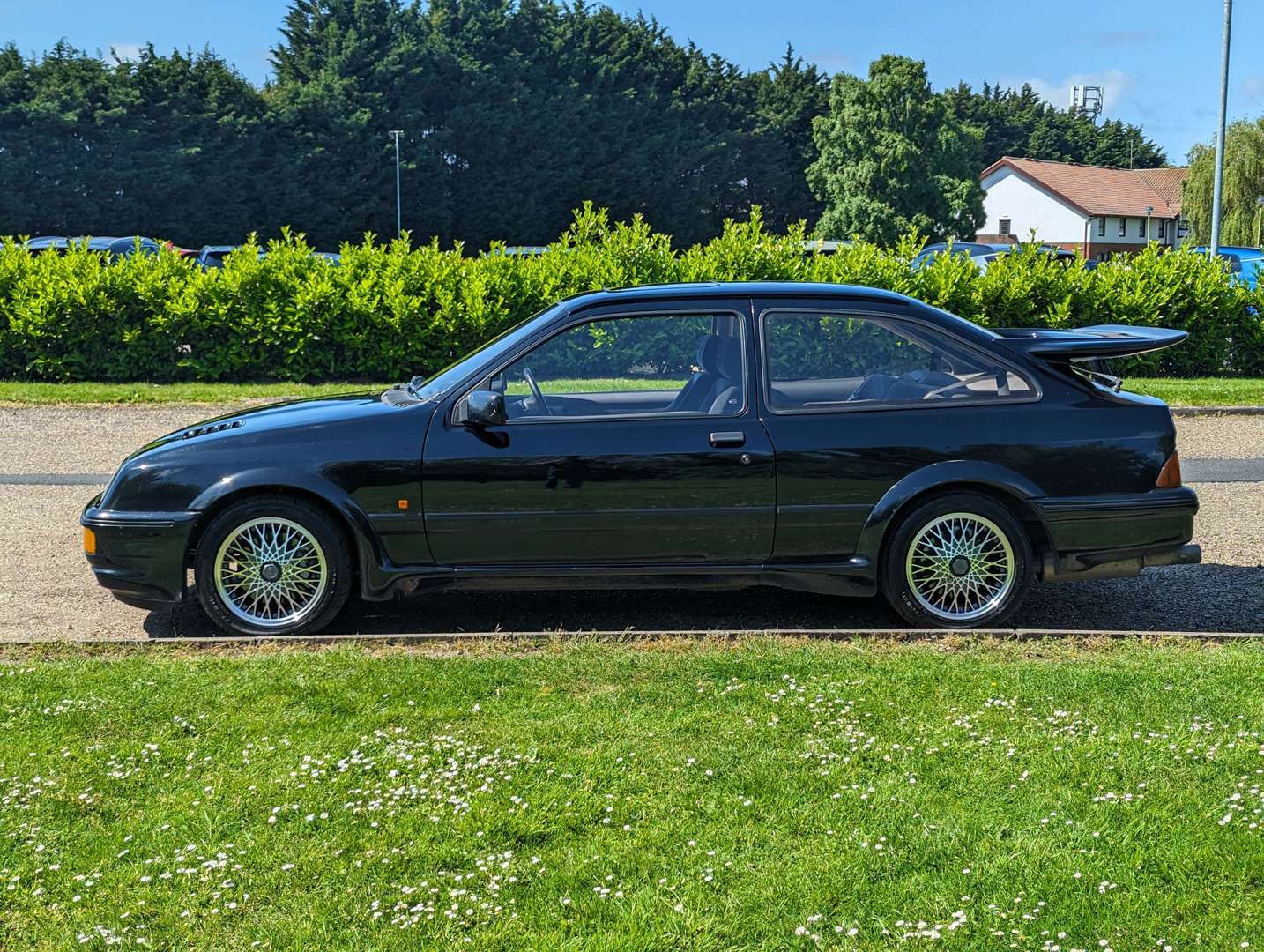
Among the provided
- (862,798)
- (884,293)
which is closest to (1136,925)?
(862,798)

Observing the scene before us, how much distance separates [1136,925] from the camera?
11.6 ft

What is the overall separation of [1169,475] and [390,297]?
37.8 ft

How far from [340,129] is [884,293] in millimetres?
66882

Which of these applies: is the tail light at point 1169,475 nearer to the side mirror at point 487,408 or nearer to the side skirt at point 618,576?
the side skirt at point 618,576

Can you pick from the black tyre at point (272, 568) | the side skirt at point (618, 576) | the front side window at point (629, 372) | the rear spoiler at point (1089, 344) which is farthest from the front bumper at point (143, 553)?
the rear spoiler at point (1089, 344)

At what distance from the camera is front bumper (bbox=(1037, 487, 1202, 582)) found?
255 inches

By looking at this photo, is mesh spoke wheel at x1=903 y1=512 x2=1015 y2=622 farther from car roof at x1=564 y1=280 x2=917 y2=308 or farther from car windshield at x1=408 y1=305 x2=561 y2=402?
car windshield at x1=408 y1=305 x2=561 y2=402

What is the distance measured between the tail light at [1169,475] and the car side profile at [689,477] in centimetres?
1

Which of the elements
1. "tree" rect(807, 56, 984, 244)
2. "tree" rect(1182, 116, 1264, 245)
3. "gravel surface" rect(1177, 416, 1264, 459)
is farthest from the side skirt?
"tree" rect(807, 56, 984, 244)

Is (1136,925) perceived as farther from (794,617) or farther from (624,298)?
(624,298)

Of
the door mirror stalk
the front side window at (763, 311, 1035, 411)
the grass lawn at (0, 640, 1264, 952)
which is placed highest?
the front side window at (763, 311, 1035, 411)

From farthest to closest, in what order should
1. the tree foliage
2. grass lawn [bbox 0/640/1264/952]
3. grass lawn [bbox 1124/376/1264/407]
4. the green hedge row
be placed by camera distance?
the tree foliage < the green hedge row < grass lawn [bbox 1124/376/1264/407] < grass lawn [bbox 0/640/1264/952]

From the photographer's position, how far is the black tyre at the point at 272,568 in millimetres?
6336

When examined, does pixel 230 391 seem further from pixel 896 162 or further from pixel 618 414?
pixel 896 162
